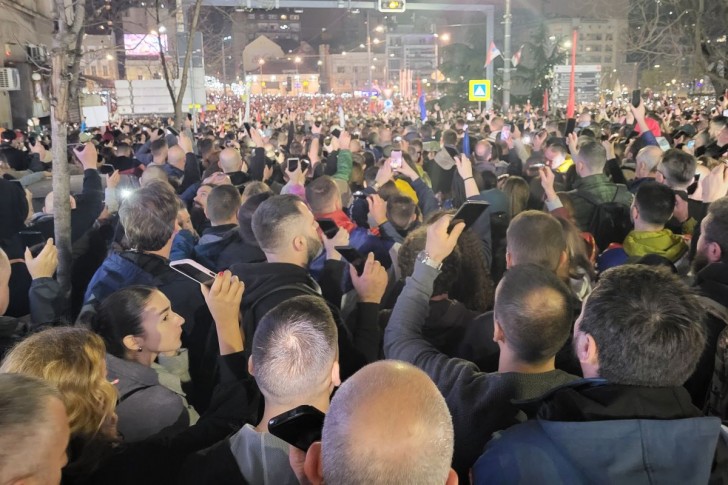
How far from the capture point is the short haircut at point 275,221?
400 cm

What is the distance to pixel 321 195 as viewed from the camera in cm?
570

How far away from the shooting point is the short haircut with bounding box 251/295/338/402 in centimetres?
246

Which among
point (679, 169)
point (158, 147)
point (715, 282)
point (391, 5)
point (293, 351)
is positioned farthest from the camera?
point (391, 5)

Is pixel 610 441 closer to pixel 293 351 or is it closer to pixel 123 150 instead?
pixel 293 351

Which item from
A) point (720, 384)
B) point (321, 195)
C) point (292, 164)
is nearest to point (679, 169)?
point (321, 195)

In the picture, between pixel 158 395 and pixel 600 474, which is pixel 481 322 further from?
pixel 158 395

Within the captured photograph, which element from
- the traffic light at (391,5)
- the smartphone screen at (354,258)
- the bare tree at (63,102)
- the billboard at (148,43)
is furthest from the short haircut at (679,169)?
the traffic light at (391,5)

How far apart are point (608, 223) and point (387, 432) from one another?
17.7 ft

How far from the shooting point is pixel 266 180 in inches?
384

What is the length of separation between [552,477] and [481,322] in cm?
138

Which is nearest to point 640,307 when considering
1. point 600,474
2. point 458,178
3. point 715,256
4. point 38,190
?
point 600,474

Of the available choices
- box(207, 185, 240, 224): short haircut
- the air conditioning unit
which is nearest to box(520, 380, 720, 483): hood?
box(207, 185, 240, 224): short haircut

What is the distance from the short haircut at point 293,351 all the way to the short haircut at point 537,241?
5.25ft

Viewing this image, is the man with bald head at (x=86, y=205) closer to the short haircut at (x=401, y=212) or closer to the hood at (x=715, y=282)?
the short haircut at (x=401, y=212)
